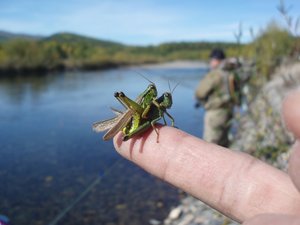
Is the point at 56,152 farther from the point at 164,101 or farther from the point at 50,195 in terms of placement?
the point at 164,101

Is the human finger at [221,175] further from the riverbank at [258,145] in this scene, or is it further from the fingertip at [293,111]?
the riverbank at [258,145]

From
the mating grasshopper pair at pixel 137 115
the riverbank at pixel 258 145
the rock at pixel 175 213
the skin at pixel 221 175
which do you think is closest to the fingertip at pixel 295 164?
the skin at pixel 221 175

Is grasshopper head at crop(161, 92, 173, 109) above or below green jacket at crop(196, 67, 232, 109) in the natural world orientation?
above

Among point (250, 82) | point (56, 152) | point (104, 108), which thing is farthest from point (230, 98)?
point (104, 108)

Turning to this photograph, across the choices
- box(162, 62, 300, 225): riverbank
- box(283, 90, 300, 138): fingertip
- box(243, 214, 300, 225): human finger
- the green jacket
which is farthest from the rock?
box(283, 90, 300, 138): fingertip

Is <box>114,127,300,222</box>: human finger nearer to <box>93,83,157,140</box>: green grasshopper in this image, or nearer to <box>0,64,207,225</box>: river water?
<box>93,83,157,140</box>: green grasshopper

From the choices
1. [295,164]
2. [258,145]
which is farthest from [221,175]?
[258,145]

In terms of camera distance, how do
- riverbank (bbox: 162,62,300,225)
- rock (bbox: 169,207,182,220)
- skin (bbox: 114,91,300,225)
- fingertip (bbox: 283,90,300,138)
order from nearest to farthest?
1. fingertip (bbox: 283,90,300,138)
2. skin (bbox: 114,91,300,225)
3. riverbank (bbox: 162,62,300,225)
4. rock (bbox: 169,207,182,220)
